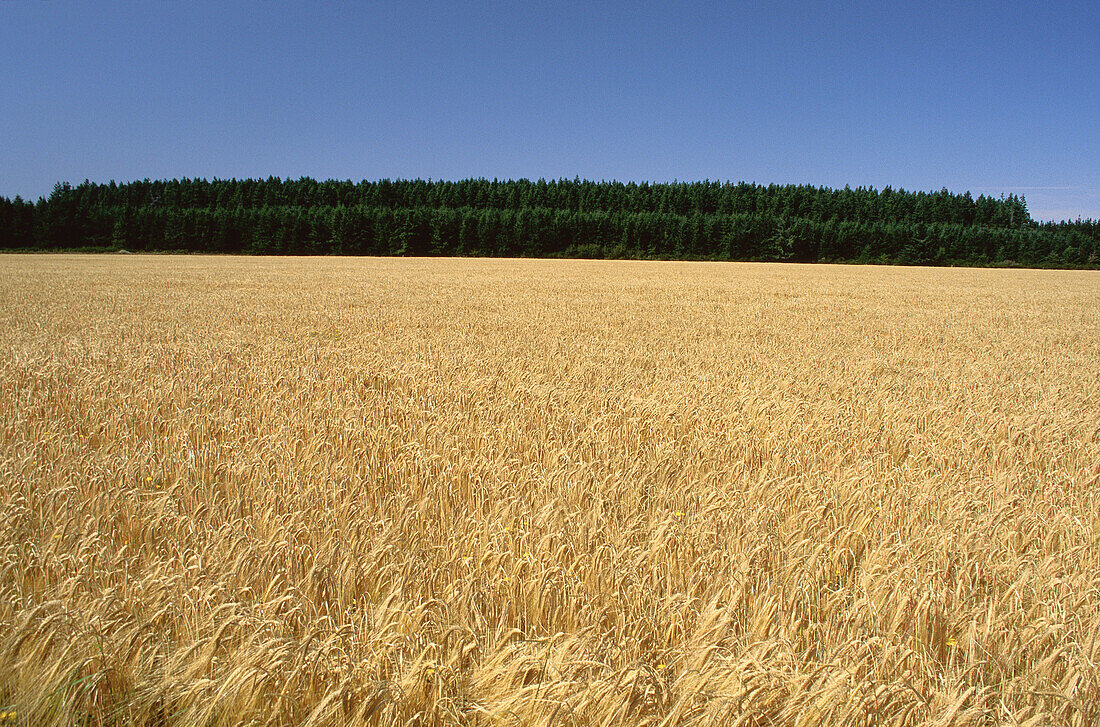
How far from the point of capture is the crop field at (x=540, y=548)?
69.7 inches

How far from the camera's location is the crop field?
1.77 meters

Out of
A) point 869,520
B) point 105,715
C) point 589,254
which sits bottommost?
point 105,715

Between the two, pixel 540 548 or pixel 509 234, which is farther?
pixel 509 234

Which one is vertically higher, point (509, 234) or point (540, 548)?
point (509, 234)

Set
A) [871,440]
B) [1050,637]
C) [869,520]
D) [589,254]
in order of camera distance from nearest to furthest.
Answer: [1050,637] < [869,520] < [871,440] < [589,254]

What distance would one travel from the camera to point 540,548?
2586 millimetres

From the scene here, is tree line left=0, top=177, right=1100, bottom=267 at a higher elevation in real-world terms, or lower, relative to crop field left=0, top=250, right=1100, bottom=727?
higher

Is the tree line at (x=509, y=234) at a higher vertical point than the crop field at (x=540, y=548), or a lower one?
higher

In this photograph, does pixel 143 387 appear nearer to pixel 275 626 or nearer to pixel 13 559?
pixel 13 559

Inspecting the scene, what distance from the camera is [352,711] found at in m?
1.75

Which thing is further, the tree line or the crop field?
the tree line

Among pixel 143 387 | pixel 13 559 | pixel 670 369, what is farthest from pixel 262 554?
pixel 670 369

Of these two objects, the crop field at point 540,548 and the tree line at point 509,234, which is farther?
the tree line at point 509,234

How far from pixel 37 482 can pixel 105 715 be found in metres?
2.11
